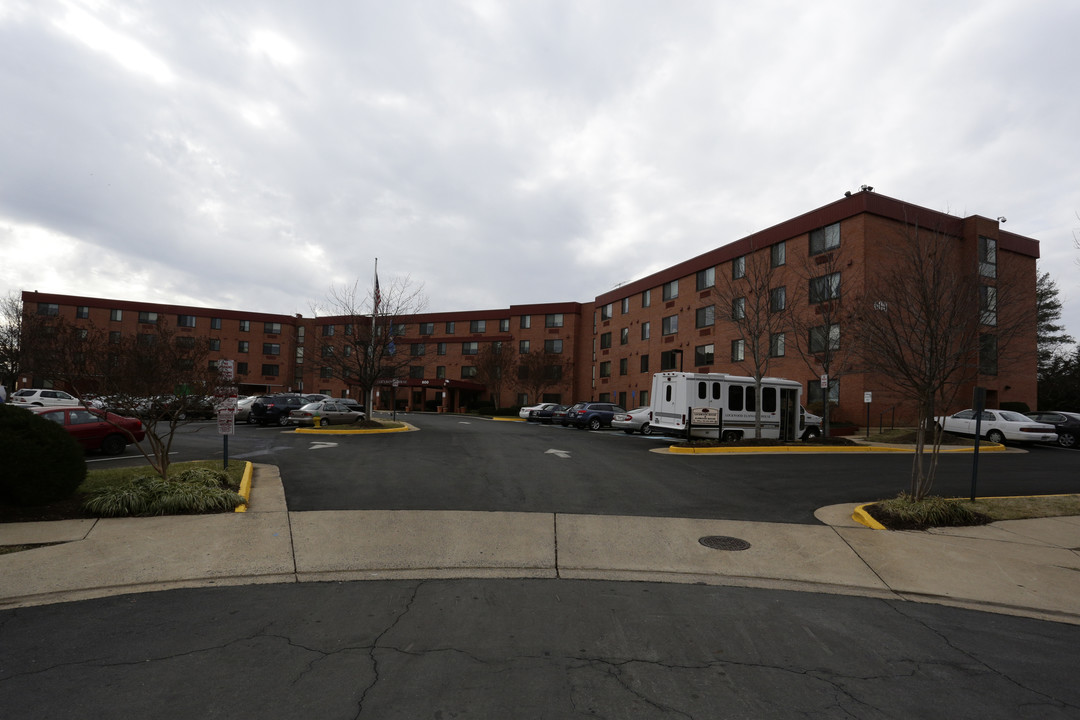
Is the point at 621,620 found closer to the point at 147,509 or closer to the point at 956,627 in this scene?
the point at 956,627

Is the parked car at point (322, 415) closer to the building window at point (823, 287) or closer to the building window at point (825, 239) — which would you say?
the building window at point (823, 287)

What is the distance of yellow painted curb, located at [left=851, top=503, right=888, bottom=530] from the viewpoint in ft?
28.9

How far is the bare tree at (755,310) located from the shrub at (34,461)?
18236mm

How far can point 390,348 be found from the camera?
94.1 ft

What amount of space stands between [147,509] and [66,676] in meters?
5.05

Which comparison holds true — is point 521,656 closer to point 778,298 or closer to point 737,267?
point 778,298

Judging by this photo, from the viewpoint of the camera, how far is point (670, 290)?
43.6m

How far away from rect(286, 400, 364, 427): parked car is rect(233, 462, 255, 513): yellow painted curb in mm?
14334

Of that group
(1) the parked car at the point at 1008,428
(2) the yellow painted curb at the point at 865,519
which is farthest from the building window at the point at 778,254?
(2) the yellow painted curb at the point at 865,519

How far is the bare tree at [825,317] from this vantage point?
2253 centimetres

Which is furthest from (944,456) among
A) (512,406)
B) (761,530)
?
(512,406)

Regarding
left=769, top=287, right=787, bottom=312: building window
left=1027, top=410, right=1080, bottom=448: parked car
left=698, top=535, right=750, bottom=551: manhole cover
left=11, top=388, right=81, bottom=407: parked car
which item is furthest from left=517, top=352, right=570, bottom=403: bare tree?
left=698, top=535, right=750, bottom=551: manhole cover

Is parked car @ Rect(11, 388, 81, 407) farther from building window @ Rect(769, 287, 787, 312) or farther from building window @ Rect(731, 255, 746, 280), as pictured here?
building window @ Rect(731, 255, 746, 280)

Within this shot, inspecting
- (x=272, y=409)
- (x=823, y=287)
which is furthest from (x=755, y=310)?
(x=272, y=409)
